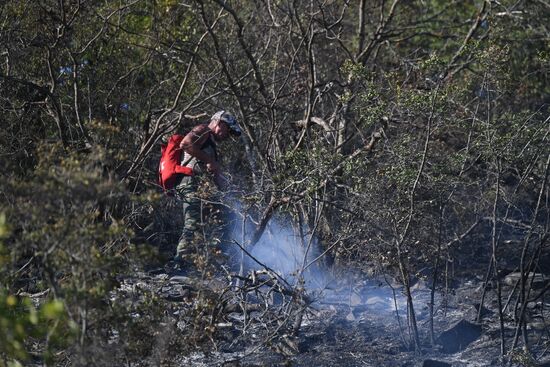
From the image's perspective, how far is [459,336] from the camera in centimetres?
721

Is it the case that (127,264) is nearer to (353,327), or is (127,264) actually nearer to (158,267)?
(353,327)

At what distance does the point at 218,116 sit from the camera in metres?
8.37

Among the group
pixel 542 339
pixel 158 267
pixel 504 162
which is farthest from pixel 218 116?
pixel 542 339

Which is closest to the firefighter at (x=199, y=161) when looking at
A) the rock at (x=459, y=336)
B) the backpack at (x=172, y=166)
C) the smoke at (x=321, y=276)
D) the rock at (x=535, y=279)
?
the backpack at (x=172, y=166)

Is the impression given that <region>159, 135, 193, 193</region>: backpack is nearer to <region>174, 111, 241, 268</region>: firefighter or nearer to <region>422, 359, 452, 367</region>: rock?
<region>174, 111, 241, 268</region>: firefighter

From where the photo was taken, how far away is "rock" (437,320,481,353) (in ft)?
23.2

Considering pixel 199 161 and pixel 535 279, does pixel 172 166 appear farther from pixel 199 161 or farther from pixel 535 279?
pixel 535 279

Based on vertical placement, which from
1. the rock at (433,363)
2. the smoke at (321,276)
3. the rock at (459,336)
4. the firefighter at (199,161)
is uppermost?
the firefighter at (199,161)

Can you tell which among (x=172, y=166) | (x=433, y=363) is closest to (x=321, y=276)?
(x=172, y=166)

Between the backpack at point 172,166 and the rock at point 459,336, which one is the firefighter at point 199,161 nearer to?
the backpack at point 172,166

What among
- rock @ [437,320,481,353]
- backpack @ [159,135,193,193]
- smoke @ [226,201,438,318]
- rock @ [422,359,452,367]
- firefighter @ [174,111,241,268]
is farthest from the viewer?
backpack @ [159,135,193,193]

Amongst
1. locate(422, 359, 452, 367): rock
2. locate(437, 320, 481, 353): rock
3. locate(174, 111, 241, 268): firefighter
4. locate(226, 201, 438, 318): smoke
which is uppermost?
locate(174, 111, 241, 268): firefighter

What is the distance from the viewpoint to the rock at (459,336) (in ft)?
23.2

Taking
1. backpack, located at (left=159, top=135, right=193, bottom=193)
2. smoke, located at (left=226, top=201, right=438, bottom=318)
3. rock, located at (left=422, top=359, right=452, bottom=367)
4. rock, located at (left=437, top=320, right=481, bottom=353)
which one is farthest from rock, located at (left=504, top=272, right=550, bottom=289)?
backpack, located at (left=159, top=135, right=193, bottom=193)
